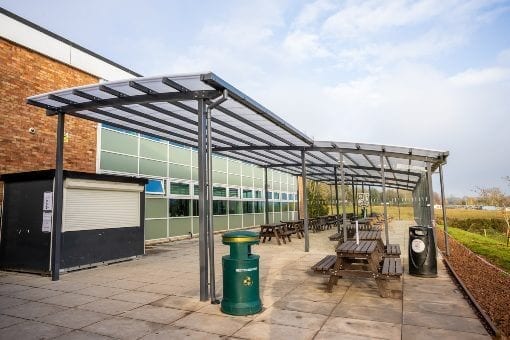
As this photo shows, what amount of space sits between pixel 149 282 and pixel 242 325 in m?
3.25

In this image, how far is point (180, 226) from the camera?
15141mm

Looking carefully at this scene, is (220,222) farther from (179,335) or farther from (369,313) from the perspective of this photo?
(179,335)

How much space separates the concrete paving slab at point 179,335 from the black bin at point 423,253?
5009 millimetres

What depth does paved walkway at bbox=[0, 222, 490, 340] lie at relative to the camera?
4086 millimetres

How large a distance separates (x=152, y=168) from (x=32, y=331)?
10118 mm

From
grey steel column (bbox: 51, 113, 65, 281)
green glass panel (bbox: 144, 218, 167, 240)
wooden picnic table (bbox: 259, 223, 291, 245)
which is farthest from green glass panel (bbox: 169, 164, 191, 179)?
grey steel column (bbox: 51, 113, 65, 281)

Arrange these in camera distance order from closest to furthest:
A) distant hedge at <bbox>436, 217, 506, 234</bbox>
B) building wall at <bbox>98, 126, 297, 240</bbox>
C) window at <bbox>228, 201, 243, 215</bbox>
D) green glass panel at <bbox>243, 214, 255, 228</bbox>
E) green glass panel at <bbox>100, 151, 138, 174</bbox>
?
green glass panel at <bbox>100, 151, 138, 174</bbox>
building wall at <bbox>98, 126, 297, 240</bbox>
window at <bbox>228, 201, 243, 215</bbox>
green glass panel at <bbox>243, 214, 255, 228</bbox>
distant hedge at <bbox>436, 217, 506, 234</bbox>

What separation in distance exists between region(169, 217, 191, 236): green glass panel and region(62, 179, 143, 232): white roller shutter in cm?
464

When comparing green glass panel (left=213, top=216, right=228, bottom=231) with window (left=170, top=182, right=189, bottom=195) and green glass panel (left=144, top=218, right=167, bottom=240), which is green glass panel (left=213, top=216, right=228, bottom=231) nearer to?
window (left=170, top=182, right=189, bottom=195)

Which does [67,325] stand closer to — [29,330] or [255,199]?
[29,330]

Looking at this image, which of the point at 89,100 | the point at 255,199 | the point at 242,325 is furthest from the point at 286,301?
the point at 255,199

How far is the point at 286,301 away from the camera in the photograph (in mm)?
5363

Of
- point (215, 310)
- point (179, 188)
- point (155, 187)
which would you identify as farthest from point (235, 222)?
point (215, 310)

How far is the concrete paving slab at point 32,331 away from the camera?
404cm
